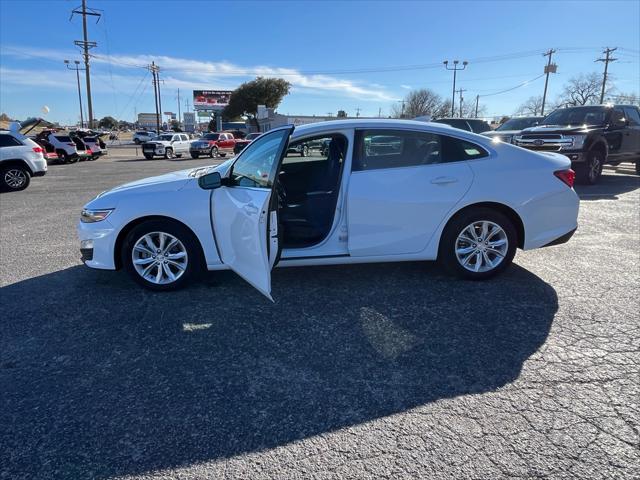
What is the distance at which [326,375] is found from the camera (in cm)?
291

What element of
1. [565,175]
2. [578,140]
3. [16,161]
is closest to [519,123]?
[578,140]

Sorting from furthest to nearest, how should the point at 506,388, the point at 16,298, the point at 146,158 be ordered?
the point at 146,158
the point at 16,298
the point at 506,388

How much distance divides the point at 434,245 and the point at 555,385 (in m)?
1.81

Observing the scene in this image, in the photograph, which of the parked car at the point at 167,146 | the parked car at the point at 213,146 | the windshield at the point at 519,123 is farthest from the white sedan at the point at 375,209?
the parked car at the point at 213,146

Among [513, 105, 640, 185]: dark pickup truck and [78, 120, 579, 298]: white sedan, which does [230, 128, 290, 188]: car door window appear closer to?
[78, 120, 579, 298]: white sedan

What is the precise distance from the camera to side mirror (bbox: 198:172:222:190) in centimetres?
398

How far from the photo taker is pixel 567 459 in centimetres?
217

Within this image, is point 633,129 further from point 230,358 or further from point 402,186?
point 230,358

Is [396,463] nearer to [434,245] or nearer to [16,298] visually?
[434,245]

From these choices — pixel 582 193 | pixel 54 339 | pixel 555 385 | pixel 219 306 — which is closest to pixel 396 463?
pixel 555 385

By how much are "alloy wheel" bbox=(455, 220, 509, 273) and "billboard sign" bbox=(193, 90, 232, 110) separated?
A: 88.3 metres

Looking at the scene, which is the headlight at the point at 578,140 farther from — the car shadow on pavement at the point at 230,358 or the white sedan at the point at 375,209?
the car shadow on pavement at the point at 230,358

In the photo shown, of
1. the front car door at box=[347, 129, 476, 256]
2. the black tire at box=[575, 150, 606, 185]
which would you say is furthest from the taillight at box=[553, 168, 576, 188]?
the black tire at box=[575, 150, 606, 185]

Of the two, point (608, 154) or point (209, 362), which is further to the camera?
point (608, 154)
